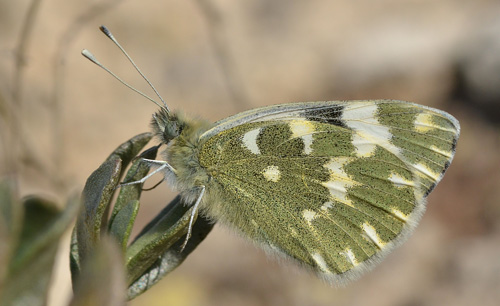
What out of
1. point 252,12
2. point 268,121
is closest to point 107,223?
point 268,121

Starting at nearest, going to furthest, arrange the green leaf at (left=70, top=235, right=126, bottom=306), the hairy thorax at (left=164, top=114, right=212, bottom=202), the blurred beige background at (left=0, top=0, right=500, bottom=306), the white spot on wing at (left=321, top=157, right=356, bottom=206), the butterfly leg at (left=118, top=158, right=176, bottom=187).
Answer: the green leaf at (left=70, top=235, right=126, bottom=306) < the butterfly leg at (left=118, top=158, right=176, bottom=187) < the hairy thorax at (left=164, top=114, right=212, bottom=202) < the white spot on wing at (left=321, top=157, right=356, bottom=206) < the blurred beige background at (left=0, top=0, right=500, bottom=306)

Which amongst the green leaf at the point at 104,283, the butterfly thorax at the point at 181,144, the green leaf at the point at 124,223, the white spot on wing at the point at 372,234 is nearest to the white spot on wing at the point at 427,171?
the white spot on wing at the point at 372,234

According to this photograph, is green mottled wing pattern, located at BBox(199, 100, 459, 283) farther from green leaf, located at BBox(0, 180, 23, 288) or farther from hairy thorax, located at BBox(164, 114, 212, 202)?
green leaf, located at BBox(0, 180, 23, 288)

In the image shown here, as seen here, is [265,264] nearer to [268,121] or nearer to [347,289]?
[347,289]

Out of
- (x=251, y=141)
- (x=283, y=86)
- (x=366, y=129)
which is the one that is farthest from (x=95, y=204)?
(x=283, y=86)

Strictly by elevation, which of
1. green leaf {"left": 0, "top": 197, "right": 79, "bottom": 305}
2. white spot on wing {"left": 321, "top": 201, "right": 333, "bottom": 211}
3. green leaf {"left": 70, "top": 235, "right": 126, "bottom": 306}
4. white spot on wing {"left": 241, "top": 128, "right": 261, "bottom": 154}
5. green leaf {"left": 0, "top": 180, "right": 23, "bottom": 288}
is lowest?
white spot on wing {"left": 321, "top": 201, "right": 333, "bottom": 211}

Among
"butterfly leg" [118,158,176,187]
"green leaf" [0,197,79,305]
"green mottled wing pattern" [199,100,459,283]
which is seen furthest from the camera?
"green mottled wing pattern" [199,100,459,283]

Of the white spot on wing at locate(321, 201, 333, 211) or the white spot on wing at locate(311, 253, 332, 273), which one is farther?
the white spot on wing at locate(321, 201, 333, 211)

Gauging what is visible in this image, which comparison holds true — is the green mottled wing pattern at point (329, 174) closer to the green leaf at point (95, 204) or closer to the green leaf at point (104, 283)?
the green leaf at point (95, 204)

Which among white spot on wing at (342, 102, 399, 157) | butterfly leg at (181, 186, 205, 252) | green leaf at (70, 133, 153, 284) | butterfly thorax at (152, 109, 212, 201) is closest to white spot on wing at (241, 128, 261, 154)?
butterfly thorax at (152, 109, 212, 201)
